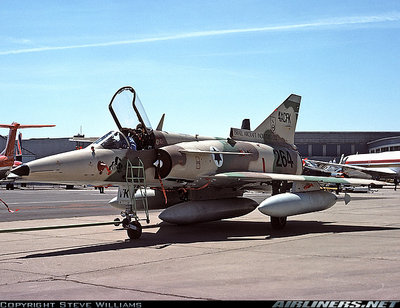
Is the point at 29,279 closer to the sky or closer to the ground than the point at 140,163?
closer to the ground

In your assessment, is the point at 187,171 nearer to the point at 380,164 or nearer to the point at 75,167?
the point at 75,167

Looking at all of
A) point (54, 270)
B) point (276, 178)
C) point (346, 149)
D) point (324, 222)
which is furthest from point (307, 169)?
point (346, 149)

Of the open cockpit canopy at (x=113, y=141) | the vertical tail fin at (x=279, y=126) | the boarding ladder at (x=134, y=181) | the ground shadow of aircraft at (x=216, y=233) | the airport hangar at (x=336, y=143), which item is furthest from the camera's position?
the airport hangar at (x=336, y=143)

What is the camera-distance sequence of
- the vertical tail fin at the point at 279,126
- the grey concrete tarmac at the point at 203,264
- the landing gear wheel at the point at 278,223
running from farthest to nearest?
the vertical tail fin at the point at 279,126 < the landing gear wheel at the point at 278,223 < the grey concrete tarmac at the point at 203,264

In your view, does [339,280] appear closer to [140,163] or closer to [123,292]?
[123,292]

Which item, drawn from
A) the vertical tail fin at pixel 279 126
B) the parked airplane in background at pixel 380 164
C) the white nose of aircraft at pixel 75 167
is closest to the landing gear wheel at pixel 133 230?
the white nose of aircraft at pixel 75 167

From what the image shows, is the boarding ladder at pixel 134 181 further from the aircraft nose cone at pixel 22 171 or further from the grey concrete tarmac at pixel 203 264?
the aircraft nose cone at pixel 22 171

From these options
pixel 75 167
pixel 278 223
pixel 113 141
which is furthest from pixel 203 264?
pixel 278 223

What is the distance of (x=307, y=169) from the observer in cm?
4122

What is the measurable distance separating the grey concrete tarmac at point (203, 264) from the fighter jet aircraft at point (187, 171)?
0.69 metres

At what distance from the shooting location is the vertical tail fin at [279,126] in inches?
661

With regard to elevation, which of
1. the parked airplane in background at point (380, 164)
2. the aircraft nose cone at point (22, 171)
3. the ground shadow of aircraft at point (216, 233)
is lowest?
the parked airplane in background at point (380, 164)

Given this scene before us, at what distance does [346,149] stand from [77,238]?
104482 millimetres

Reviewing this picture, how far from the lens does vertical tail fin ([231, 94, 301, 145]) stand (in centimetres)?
1678
